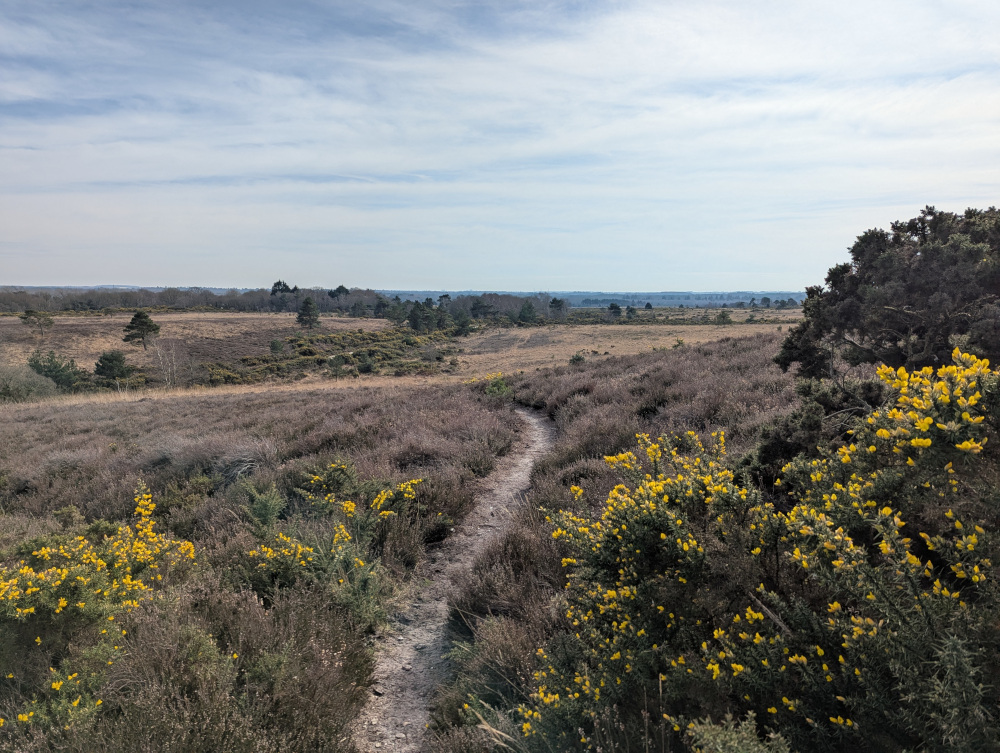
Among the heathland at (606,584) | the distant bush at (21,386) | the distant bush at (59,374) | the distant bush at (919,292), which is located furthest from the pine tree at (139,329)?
the distant bush at (919,292)

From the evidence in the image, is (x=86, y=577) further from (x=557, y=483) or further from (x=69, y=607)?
(x=557, y=483)

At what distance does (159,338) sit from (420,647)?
75468 mm

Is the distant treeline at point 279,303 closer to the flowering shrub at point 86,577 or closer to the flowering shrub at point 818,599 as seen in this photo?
the flowering shrub at point 86,577

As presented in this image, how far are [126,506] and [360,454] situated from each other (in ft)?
13.2

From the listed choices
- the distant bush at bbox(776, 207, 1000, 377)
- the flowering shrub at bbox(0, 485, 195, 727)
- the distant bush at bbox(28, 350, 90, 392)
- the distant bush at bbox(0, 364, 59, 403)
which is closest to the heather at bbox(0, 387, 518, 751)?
the flowering shrub at bbox(0, 485, 195, 727)

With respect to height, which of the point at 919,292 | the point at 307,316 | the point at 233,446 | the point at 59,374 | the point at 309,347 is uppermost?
the point at 307,316

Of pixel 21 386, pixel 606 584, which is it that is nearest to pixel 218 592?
pixel 606 584

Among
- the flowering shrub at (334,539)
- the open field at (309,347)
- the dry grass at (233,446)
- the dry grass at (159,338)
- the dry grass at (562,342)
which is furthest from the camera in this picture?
the dry grass at (159,338)

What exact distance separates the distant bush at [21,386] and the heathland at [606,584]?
2930 centimetres

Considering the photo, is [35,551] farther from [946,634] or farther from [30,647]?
[946,634]

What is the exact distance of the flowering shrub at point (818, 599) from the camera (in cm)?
187

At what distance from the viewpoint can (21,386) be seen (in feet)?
103

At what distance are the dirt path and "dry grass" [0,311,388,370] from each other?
59.4m

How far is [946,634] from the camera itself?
1.81m
